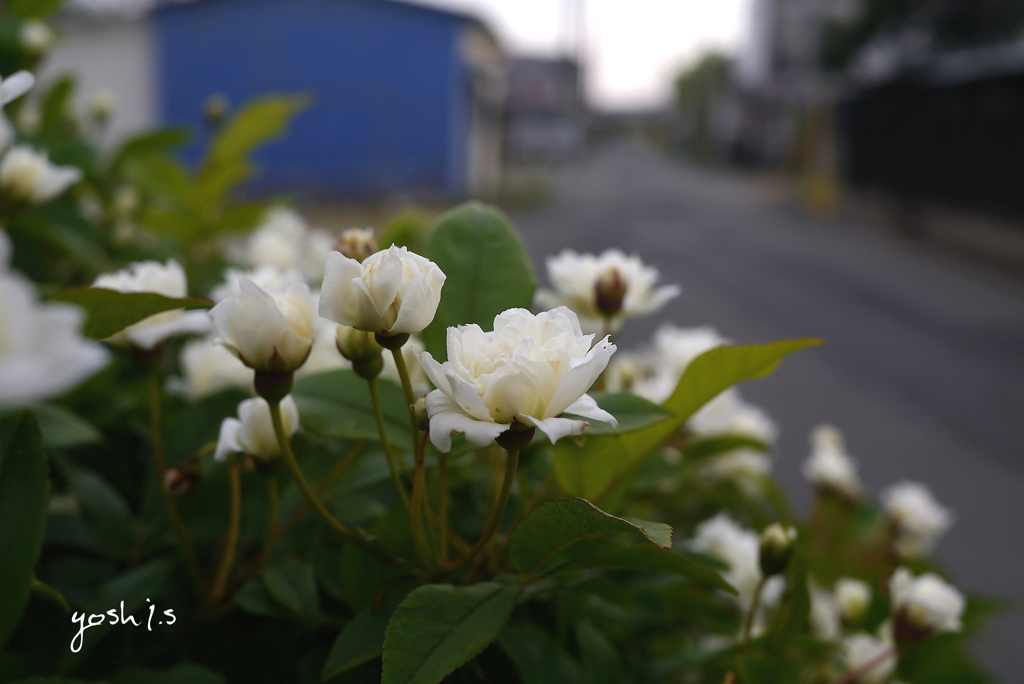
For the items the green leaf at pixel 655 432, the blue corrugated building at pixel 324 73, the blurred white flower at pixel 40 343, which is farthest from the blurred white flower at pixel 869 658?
the blue corrugated building at pixel 324 73

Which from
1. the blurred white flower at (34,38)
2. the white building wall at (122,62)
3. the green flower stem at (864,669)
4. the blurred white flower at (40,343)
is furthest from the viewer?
the white building wall at (122,62)

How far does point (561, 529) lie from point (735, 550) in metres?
0.43

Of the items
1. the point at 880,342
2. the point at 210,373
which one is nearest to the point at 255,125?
the point at 210,373

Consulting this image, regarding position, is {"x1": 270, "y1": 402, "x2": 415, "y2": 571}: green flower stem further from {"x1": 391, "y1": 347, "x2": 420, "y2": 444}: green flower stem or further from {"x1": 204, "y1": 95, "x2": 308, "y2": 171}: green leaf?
{"x1": 204, "y1": 95, "x2": 308, "y2": 171}: green leaf

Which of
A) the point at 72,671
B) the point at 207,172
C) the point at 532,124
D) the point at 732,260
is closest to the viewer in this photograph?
the point at 72,671

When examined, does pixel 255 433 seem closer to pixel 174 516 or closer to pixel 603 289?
pixel 174 516

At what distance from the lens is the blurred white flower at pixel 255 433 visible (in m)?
0.43

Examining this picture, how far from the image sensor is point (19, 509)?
37 centimetres

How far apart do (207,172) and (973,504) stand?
112 inches

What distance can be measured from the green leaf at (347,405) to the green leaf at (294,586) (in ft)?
0.26

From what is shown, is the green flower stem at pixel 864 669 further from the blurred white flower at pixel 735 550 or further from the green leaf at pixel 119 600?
the green leaf at pixel 119 600

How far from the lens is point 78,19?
8.71m

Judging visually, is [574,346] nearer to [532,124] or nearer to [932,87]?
[932,87]

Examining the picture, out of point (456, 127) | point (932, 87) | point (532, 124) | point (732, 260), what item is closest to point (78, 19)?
point (456, 127)
